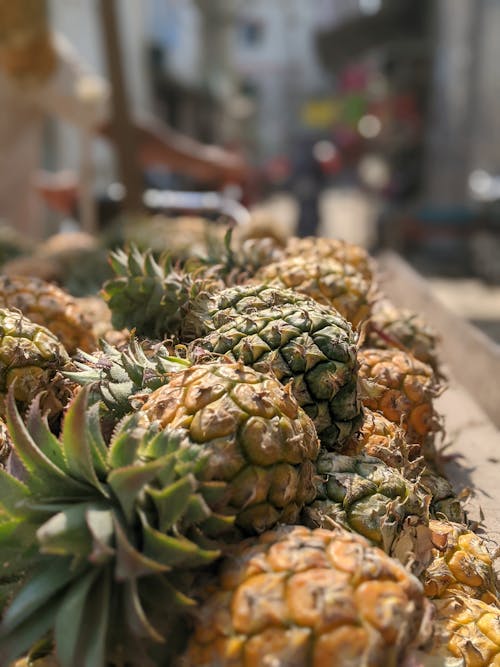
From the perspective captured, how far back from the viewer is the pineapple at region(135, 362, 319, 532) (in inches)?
62.3

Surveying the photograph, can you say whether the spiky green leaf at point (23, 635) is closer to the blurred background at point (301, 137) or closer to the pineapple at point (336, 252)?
the pineapple at point (336, 252)

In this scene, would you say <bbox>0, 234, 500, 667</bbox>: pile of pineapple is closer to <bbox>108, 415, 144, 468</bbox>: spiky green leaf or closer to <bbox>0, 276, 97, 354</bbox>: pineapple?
<bbox>108, 415, 144, 468</bbox>: spiky green leaf

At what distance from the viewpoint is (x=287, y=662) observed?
132 centimetres

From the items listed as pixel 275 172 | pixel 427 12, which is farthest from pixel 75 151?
pixel 275 172

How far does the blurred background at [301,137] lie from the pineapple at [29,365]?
131 inches

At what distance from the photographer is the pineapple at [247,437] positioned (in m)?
1.58

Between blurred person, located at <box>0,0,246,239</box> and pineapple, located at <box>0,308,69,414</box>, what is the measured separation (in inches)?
251

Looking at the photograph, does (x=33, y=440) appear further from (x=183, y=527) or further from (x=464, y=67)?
(x=464, y=67)

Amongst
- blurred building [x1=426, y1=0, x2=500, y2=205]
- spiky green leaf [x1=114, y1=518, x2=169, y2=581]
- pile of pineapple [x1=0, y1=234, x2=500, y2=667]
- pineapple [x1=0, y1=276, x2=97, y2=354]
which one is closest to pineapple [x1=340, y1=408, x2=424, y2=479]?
pile of pineapple [x1=0, y1=234, x2=500, y2=667]

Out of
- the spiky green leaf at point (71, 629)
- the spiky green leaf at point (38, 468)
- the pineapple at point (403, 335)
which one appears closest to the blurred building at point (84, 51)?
the pineapple at point (403, 335)

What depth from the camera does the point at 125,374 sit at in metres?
2.04

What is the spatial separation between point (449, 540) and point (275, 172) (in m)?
33.9

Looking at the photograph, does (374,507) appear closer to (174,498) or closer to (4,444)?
(174,498)

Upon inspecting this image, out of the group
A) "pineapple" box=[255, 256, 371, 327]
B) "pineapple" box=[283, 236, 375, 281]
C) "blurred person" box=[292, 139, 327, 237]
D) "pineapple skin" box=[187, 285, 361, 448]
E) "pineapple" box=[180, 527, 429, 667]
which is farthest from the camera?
"blurred person" box=[292, 139, 327, 237]
